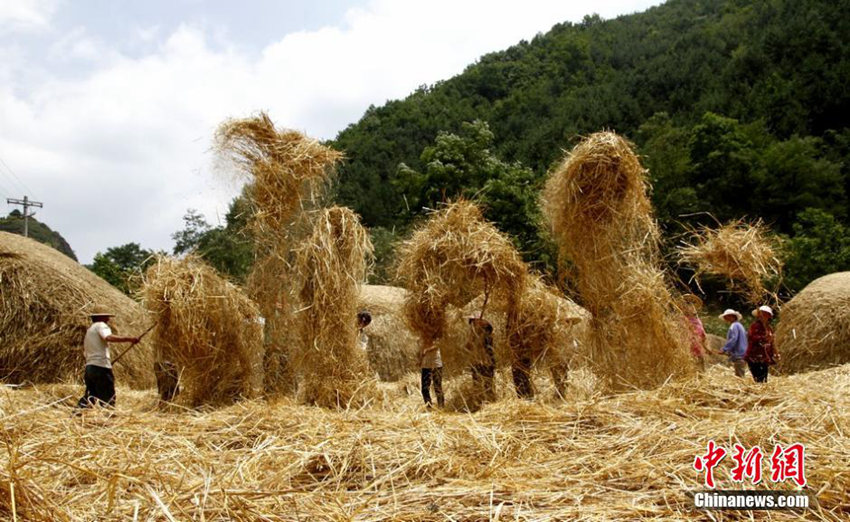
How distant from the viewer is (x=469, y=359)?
716 cm

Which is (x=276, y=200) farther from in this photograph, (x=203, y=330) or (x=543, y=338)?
(x=543, y=338)

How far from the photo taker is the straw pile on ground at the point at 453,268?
6777mm

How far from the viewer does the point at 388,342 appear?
10531mm

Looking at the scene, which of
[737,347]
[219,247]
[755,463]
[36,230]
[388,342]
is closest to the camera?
[755,463]

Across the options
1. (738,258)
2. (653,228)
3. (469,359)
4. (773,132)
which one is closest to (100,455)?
(469,359)

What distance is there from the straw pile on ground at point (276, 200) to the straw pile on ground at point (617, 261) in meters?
2.96

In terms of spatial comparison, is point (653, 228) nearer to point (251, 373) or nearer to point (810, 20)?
point (251, 373)

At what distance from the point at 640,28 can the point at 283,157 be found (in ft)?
215

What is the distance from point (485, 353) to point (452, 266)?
1050 millimetres

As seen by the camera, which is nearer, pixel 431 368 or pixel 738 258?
pixel 738 258

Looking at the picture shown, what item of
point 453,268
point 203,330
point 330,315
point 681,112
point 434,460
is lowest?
point 434,460

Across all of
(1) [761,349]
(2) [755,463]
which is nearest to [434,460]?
(2) [755,463]

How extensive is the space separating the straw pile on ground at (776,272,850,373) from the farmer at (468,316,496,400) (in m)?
5.84

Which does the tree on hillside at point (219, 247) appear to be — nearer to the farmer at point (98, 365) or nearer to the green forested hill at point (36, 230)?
the farmer at point (98, 365)
